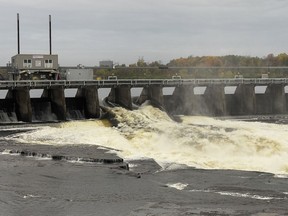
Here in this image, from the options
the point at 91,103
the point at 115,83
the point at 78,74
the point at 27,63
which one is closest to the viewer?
the point at 91,103

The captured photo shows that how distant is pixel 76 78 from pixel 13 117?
543 inches

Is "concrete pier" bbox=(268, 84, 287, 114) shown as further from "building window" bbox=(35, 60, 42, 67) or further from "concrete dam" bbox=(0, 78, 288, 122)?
"building window" bbox=(35, 60, 42, 67)

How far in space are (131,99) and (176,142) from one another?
61.0 feet

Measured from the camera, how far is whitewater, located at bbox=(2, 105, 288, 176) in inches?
1011

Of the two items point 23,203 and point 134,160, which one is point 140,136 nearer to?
point 134,160

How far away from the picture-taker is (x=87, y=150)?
94.1 ft

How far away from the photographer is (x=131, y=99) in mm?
48906

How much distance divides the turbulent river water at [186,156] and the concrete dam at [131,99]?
315 centimetres

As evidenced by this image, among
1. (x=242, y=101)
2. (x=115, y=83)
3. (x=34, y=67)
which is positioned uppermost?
(x=34, y=67)

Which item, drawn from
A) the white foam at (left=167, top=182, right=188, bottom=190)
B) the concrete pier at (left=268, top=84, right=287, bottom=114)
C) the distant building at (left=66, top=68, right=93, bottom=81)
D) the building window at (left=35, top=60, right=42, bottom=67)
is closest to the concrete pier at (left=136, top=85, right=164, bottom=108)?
the distant building at (left=66, top=68, right=93, bottom=81)

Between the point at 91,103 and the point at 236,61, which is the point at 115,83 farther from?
the point at 236,61

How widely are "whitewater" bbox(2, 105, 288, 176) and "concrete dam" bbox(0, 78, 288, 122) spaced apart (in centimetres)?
457

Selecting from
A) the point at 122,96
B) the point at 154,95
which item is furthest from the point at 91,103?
the point at 154,95

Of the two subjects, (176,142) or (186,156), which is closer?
(186,156)
